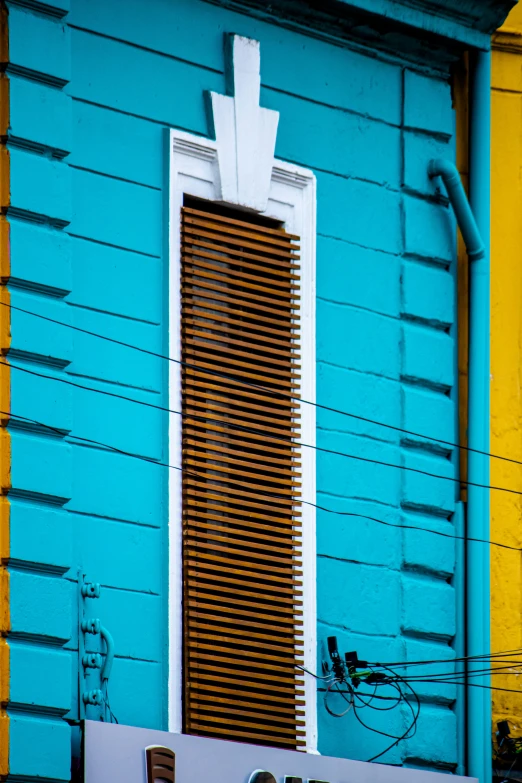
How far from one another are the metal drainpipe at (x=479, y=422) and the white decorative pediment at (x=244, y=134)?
1577 mm

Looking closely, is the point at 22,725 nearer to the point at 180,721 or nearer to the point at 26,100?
the point at 180,721

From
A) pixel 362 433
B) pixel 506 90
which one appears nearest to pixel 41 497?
pixel 362 433

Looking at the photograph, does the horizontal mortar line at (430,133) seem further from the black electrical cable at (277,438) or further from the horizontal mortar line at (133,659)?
the horizontal mortar line at (133,659)

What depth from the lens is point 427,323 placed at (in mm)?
14281

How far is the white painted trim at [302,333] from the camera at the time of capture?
1267 centimetres

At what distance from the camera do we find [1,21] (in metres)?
12.5

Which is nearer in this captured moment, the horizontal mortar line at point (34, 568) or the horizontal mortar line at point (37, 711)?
the horizontal mortar line at point (37, 711)

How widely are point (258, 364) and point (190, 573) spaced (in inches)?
52.7

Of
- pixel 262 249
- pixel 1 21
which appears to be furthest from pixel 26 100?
pixel 262 249

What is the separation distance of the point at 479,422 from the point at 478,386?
0.72 feet

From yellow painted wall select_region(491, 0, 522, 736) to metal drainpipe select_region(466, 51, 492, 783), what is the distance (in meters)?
0.33

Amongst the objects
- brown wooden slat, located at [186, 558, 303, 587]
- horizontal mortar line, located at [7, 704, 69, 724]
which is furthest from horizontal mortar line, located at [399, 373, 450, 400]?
horizontal mortar line, located at [7, 704, 69, 724]

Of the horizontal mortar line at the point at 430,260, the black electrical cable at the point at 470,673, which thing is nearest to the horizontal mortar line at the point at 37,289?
the horizontal mortar line at the point at 430,260

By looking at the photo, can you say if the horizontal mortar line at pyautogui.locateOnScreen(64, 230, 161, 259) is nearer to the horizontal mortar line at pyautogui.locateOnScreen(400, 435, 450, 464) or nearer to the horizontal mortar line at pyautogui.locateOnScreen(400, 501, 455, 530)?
the horizontal mortar line at pyautogui.locateOnScreen(400, 435, 450, 464)
